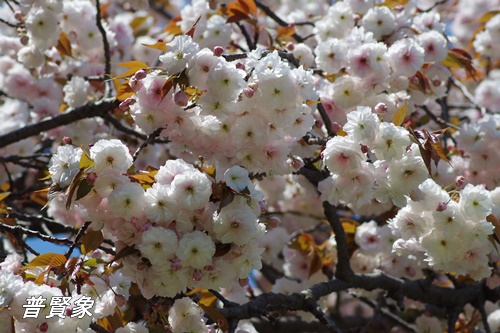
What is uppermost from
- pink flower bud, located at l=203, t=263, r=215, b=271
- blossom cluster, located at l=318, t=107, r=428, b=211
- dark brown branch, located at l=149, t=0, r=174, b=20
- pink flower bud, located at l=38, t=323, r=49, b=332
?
dark brown branch, located at l=149, t=0, r=174, b=20

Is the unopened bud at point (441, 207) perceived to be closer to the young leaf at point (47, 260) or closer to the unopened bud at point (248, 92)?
the unopened bud at point (248, 92)

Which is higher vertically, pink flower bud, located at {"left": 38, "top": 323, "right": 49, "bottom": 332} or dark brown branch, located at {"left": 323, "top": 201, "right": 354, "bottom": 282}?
dark brown branch, located at {"left": 323, "top": 201, "right": 354, "bottom": 282}

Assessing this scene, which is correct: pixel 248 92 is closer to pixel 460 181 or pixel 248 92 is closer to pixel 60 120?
pixel 460 181

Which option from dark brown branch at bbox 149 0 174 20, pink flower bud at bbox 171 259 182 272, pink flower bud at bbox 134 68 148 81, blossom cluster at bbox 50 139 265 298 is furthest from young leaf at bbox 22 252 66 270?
dark brown branch at bbox 149 0 174 20

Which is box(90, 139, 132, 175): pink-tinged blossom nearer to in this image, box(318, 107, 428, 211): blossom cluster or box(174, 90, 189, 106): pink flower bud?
box(174, 90, 189, 106): pink flower bud

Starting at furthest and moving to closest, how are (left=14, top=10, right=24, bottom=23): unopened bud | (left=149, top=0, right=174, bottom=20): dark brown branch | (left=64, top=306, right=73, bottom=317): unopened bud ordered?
(left=149, top=0, right=174, bottom=20): dark brown branch < (left=14, top=10, right=24, bottom=23): unopened bud < (left=64, top=306, right=73, bottom=317): unopened bud

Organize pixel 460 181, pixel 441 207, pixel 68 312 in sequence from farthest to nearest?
pixel 460 181, pixel 441 207, pixel 68 312

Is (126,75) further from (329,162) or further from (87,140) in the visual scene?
(87,140)

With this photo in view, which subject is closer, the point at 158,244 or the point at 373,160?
the point at 158,244

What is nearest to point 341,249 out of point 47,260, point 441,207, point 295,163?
point 295,163
